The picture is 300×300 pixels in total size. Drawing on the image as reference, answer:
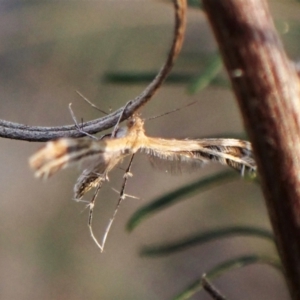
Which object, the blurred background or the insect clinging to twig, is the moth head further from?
the blurred background

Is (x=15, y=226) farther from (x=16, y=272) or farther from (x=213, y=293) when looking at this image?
(x=213, y=293)

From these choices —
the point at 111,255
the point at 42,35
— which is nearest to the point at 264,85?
the point at 111,255

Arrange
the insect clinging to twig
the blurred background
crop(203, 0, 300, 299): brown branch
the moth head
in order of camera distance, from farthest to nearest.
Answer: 1. the blurred background
2. the moth head
3. the insect clinging to twig
4. crop(203, 0, 300, 299): brown branch

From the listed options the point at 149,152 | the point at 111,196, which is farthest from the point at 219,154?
the point at 111,196

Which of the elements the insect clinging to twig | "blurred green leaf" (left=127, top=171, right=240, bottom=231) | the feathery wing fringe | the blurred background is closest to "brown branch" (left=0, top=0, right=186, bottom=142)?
the insect clinging to twig

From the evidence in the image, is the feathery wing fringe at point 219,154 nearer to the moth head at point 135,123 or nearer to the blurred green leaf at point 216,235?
the moth head at point 135,123

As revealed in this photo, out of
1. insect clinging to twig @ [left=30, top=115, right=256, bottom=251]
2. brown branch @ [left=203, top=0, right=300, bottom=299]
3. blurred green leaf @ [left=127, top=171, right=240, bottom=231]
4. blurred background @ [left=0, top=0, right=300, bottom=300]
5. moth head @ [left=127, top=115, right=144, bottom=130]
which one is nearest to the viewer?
brown branch @ [left=203, top=0, right=300, bottom=299]

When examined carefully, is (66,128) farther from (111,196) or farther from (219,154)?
(111,196)
